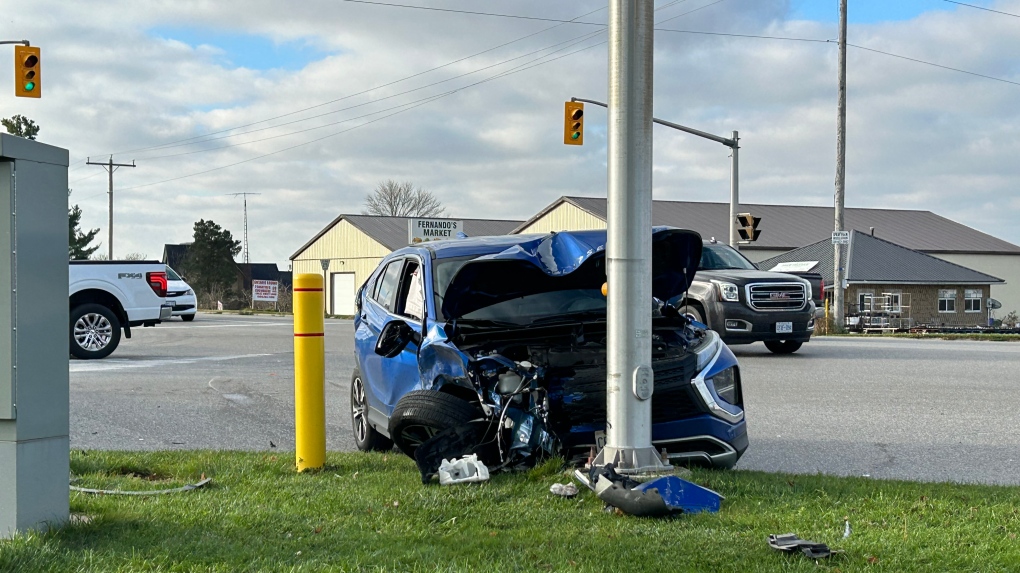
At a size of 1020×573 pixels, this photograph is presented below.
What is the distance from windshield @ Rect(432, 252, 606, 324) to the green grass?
1366 mm

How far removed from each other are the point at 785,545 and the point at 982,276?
187ft

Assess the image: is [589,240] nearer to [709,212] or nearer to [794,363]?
[794,363]

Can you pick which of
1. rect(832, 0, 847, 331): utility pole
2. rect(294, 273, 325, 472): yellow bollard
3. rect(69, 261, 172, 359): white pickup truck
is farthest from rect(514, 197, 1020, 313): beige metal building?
rect(294, 273, 325, 472): yellow bollard

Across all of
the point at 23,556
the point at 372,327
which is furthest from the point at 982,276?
the point at 23,556

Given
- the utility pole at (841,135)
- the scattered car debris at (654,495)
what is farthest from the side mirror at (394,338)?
the utility pole at (841,135)

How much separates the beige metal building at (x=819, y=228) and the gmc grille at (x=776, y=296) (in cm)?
4347

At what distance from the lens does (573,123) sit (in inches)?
940

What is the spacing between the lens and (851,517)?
4922 mm

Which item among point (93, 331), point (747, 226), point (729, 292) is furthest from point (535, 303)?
point (747, 226)

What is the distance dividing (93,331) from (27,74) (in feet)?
18.2

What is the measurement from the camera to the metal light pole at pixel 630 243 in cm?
560

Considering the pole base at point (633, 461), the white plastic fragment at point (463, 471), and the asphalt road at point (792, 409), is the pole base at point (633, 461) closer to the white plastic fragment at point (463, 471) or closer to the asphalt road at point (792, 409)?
the white plastic fragment at point (463, 471)

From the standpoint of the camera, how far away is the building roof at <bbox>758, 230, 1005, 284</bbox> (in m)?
50.4

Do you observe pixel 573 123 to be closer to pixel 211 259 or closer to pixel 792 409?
pixel 792 409
